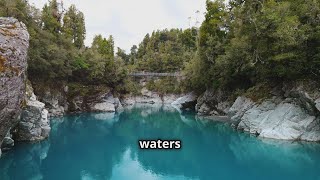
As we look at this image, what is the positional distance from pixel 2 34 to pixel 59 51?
28315 millimetres

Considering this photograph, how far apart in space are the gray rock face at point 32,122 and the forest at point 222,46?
477 inches

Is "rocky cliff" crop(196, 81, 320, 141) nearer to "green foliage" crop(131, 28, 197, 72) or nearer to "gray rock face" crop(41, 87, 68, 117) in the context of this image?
"gray rock face" crop(41, 87, 68, 117)

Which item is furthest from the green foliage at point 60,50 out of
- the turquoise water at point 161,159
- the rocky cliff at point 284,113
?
the rocky cliff at point 284,113

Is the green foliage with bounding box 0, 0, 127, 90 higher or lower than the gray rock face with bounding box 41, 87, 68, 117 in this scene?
higher

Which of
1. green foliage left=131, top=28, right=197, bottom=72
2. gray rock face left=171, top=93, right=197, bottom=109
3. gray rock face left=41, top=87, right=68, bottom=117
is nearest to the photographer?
gray rock face left=41, top=87, right=68, bottom=117

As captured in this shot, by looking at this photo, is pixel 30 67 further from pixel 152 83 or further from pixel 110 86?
pixel 152 83

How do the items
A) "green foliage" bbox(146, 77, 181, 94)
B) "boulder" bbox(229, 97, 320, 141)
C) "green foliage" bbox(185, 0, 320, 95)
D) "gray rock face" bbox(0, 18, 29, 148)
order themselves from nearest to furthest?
"gray rock face" bbox(0, 18, 29, 148) → "green foliage" bbox(185, 0, 320, 95) → "boulder" bbox(229, 97, 320, 141) → "green foliage" bbox(146, 77, 181, 94)

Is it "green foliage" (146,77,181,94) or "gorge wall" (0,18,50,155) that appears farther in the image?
"green foliage" (146,77,181,94)

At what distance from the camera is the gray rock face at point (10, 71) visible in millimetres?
12398

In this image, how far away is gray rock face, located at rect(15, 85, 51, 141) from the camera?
70.3 feet

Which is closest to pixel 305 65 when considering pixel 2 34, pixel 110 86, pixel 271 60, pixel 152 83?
pixel 271 60

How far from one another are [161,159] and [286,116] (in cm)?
1079

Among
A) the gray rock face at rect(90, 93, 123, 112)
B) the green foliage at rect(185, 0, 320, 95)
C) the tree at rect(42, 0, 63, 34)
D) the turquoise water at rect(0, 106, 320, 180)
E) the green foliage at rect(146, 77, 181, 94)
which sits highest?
the tree at rect(42, 0, 63, 34)

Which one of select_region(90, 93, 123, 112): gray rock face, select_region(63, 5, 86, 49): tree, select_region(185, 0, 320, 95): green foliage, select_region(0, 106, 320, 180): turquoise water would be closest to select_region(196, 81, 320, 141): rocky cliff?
select_region(0, 106, 320, 180): turquoise water
